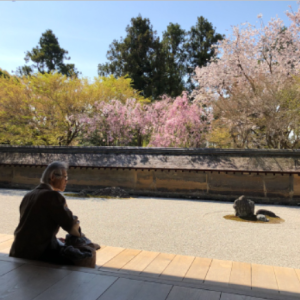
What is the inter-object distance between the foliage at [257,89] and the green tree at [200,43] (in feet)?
50.9

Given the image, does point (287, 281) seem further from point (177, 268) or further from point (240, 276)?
point (177, 268)

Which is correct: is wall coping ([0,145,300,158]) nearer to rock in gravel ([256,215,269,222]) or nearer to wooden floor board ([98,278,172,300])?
rock in gravel ([256,215,269,222])

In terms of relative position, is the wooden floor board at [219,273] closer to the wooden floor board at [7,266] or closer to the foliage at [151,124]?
the wooden floor board at [7,266]

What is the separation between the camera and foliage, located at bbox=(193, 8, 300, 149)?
1249cm

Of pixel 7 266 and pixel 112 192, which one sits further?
pixel 112 192

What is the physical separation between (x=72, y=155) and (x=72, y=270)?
9.42m

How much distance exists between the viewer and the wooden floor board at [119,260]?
338cm

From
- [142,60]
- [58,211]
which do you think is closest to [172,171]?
[58,211]

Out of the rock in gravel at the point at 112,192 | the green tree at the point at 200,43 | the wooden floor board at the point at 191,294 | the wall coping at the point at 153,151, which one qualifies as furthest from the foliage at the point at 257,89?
the green tree at the point at 200,43

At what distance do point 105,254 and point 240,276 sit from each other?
1719 mm

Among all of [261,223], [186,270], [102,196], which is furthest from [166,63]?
[186,270]

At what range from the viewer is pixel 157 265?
354 cm

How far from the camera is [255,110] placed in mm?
13031

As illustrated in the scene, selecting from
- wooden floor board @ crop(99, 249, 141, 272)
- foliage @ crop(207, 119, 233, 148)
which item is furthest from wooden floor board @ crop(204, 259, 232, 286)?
foliage @ crop(207, 119, 233, 148)
